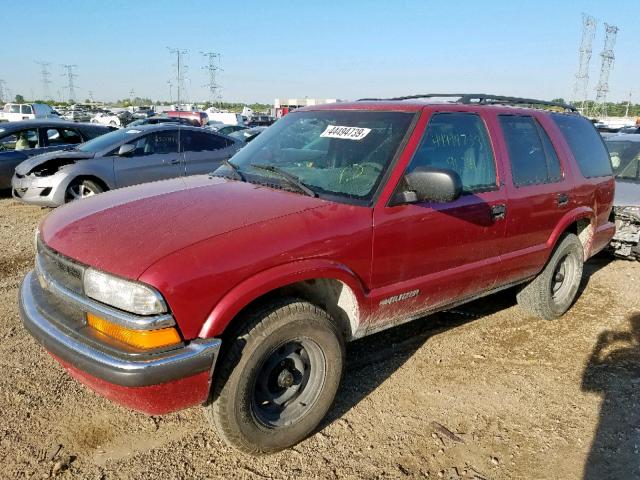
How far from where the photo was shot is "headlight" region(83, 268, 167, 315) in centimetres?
225

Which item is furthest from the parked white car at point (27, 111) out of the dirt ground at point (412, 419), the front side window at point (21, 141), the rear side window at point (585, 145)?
the rear side window at point (585, 145)

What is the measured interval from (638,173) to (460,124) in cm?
483

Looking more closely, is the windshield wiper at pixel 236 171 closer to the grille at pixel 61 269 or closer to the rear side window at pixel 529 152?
the grille at pixel 61 269

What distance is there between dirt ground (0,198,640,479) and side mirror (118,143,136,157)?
14.6ft

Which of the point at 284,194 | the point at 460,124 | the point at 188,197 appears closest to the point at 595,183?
the point at 460,124

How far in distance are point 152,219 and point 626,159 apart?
699 cm

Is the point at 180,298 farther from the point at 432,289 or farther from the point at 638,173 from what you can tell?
the point at 638,173

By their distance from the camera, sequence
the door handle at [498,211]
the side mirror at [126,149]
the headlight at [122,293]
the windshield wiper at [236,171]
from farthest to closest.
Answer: the side mirror at [126,149], the door handle at [498,211], the windshield wiper at [236,171], the headlight at [122,293]

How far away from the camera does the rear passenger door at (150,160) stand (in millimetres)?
8531

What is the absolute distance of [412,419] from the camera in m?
3.19

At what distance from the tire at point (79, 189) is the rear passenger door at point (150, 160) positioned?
1.19 feet

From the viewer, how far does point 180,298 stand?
2.27 meters

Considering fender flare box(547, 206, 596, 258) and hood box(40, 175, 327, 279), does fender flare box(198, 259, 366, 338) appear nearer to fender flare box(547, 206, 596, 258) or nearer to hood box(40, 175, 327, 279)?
hood box(40, 175, 327, 279)

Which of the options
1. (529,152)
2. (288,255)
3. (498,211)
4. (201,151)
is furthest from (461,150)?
(201,151)
